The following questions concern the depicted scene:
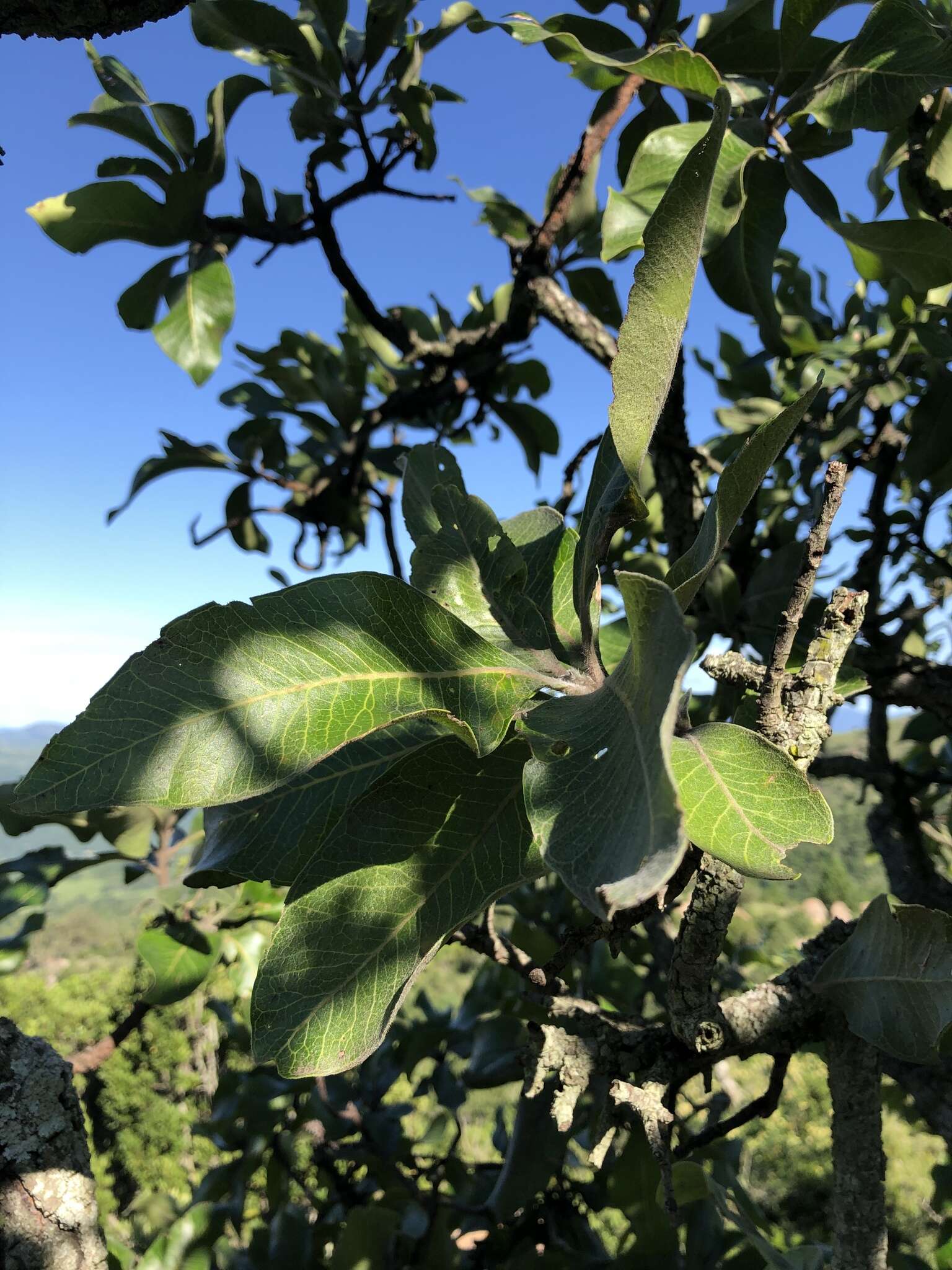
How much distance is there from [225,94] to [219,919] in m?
1.60

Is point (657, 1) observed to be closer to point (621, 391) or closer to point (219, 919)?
point (621, 391)

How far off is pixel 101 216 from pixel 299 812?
129 cm

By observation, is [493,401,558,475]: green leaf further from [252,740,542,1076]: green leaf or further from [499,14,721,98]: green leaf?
[252,740,542,1076]: green leaf

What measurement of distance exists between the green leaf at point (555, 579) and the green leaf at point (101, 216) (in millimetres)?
1123

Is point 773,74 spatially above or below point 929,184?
above

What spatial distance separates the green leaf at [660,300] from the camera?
0.46 metres

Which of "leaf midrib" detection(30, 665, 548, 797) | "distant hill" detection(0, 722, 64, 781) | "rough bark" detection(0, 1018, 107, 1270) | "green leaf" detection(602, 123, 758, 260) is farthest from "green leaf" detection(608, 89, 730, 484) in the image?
"distant hill" detection(0, 722, 64, 781)

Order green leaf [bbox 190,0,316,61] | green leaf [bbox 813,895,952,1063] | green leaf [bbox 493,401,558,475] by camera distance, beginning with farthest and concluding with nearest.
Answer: green leaf [bbox 493,401,558,475]
green leaf [bbox 190,0,316,61]
green leaf [bbox 813,895,952,1063]

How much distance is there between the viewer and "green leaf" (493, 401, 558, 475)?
2080mm

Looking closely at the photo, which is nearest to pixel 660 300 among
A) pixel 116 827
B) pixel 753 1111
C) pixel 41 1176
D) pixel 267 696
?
pixel 267 696

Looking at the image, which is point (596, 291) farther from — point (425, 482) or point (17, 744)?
point (17, 744)

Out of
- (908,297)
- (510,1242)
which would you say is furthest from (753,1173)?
(908,297)

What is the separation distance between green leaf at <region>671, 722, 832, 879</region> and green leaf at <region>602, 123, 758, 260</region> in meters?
0.67

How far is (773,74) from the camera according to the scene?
3.92 ft
